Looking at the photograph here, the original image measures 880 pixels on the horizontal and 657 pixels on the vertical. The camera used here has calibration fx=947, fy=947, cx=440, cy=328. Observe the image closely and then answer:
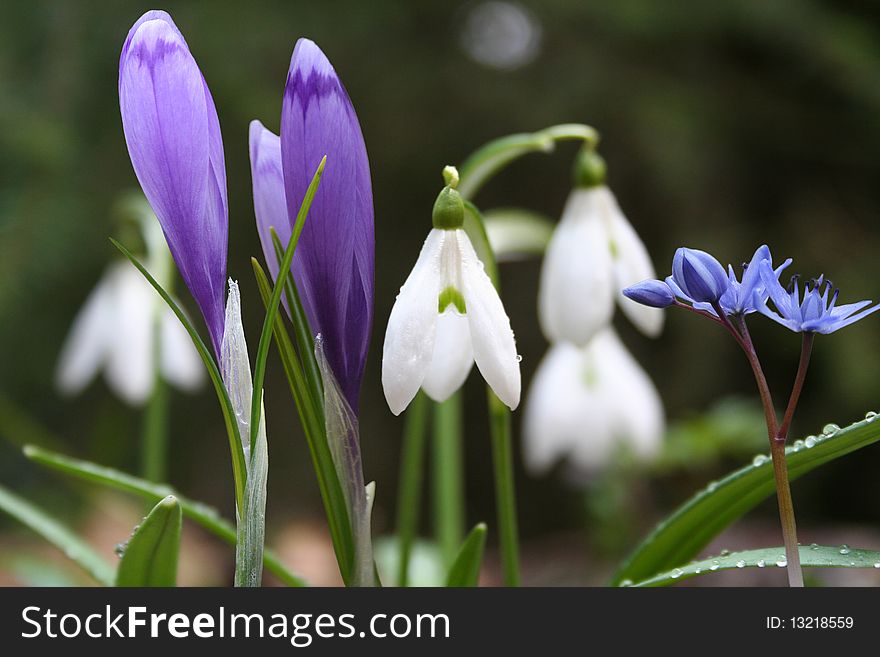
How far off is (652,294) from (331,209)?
0.20m

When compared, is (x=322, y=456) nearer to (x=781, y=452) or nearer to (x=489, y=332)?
(x=489, y=332)

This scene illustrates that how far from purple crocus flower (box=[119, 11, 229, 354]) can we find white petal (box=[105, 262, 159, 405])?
0.77 meters

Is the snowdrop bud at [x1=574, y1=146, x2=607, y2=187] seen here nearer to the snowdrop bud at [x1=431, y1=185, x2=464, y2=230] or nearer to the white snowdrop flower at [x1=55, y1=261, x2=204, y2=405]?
the snowdrop bud at [x1=431, y1=185, x2=464, y2=230]

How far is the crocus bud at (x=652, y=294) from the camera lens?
514mm

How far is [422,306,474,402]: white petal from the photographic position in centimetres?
64

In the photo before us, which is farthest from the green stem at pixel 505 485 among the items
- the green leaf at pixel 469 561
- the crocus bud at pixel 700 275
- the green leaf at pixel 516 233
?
the green leaf at pixel 516 233

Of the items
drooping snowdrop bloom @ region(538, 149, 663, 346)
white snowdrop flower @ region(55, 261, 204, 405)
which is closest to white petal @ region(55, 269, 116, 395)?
white snowdrop flower @ region(55, 261, 204, 405)

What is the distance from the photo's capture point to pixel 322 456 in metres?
0.59

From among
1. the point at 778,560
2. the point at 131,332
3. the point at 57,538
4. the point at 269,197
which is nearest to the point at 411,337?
the point at 269,197

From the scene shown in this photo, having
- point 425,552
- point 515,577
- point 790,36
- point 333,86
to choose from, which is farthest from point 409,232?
point 333,86

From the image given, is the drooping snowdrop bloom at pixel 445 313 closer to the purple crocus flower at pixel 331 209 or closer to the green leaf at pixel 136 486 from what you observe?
the purple crocus flower at pixel 331 209

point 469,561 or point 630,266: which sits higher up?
point 630,266

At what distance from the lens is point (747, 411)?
173cm
